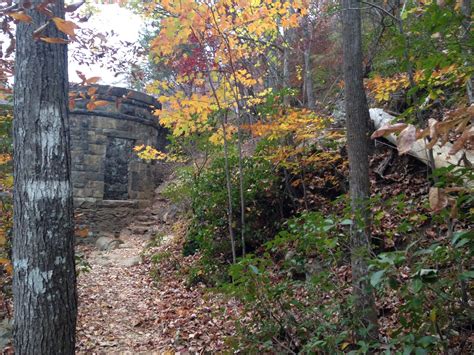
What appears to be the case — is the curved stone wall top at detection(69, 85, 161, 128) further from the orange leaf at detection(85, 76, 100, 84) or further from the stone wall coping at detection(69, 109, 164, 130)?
the orange leaf at detection(85, 76, 100, 84)

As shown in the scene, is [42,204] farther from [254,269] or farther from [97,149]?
[97,149]

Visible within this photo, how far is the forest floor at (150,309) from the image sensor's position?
4.50m

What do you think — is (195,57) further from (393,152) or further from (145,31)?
(145,31)

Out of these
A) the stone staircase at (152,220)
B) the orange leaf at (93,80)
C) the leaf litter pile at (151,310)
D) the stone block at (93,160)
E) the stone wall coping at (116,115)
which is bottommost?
the leaf litter pile at (151,310)

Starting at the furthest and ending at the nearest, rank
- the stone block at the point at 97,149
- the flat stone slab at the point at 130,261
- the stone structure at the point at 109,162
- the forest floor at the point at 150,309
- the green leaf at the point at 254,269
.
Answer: the stone block at the point at 97,149
the stone structure at the point at 109,162
the flat stone slab at the point at 130,261
the forest floor at the point at 150,309
the green leaf at the point at 254,269

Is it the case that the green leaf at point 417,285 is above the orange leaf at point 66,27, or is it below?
below

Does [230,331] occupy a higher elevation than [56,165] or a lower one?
lower

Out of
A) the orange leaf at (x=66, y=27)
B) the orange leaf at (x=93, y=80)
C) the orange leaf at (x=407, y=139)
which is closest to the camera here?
the orange leaf at (x=407, y=139)

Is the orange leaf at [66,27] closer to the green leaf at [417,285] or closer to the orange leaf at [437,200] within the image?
the orange leaf at [437,200]

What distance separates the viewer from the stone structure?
1134 centimetres

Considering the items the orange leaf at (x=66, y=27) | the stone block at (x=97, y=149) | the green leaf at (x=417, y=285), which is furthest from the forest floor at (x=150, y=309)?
the stone block at (x=97, y=149)

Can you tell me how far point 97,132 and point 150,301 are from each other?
698 centimetres

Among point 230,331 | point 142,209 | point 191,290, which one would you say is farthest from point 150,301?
point 142,209

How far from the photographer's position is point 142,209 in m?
12.2
